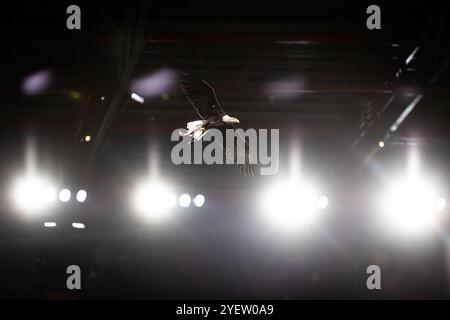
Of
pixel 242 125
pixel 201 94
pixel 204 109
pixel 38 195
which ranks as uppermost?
pixel 242 125

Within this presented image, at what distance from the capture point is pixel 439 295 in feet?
44.8

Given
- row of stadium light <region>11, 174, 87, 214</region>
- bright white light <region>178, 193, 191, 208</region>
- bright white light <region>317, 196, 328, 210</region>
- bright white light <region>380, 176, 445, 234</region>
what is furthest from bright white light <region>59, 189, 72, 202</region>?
bright white light <region>380, 176, 445, 234</region>

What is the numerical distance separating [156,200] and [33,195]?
201 cm

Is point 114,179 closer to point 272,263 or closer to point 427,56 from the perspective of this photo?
point 272,263

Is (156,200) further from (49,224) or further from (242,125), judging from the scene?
(242,125)

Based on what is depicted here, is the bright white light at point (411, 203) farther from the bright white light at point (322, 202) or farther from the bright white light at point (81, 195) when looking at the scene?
the bright white light at point (81, 195)

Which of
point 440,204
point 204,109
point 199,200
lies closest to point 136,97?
point 199,200

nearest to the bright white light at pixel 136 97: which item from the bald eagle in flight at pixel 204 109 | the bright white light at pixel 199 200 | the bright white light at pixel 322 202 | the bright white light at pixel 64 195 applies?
the bright white light at pixel 64 195

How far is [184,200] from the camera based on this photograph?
10.9 m

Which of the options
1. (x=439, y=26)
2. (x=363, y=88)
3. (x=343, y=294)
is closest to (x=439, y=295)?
(x=343, y=294)

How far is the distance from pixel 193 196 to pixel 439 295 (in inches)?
240

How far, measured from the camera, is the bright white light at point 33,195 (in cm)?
972

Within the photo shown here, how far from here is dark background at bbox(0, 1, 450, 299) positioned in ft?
28.9

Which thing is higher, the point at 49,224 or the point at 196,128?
the point at 196,128
